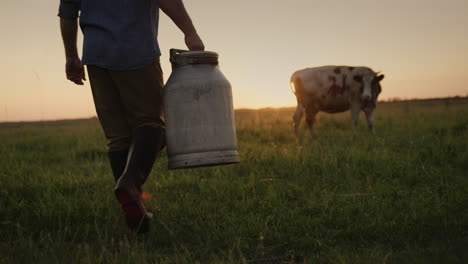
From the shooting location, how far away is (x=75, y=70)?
2.97 m

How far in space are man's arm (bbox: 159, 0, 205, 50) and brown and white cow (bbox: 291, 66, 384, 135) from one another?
7.89 metres

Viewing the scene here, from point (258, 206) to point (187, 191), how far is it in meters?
0.85

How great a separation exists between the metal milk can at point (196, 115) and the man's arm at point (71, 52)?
66cm

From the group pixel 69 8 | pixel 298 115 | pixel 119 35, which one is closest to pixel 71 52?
pixel 69 8

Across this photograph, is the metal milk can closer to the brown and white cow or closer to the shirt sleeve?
the shirt sleeve

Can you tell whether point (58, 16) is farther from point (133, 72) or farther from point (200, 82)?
point (200, 82)

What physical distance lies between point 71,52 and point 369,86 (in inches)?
346

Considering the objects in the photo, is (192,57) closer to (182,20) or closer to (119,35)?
(182,20)

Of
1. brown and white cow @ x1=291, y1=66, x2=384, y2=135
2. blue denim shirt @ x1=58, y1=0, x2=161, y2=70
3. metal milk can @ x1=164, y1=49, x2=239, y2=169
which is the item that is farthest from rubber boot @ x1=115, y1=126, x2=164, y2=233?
brown and white cow @ x1=291, y1=66, x2=384, y2=135

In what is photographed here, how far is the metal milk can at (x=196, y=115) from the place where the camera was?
108 inches

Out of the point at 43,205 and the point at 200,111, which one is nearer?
the point at 200,111

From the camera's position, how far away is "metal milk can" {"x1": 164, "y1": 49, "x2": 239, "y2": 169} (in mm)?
2740

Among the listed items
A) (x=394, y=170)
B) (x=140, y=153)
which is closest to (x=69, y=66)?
(x=140, y=153)

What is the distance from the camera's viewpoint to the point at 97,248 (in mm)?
2734
